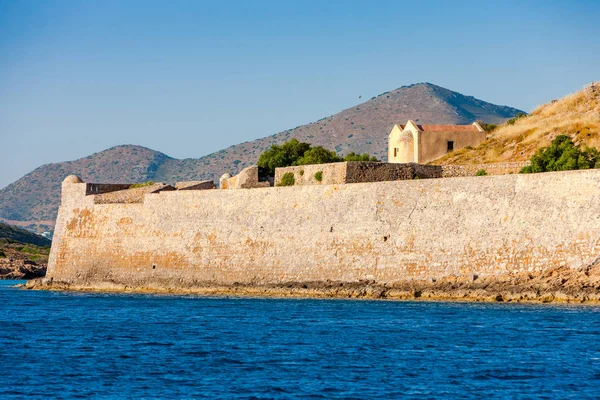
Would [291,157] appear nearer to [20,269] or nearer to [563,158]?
[563,158]

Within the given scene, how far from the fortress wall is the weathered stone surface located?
3 cm

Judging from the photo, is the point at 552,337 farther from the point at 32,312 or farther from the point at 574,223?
the point at 32,312

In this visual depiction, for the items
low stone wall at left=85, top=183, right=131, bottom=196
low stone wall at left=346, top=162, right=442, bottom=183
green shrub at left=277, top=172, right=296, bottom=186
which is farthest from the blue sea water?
low stone wall at left=85, top=183, right=131, bottom=196

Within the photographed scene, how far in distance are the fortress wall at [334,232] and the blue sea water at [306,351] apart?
5.55ft

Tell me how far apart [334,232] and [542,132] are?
1434 cm

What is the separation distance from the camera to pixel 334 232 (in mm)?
32188

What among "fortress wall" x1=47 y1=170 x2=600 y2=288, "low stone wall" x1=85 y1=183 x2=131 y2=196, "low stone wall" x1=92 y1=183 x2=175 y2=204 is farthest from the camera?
"low stone wall" x1=85 y1=183 x2=131 y2=196

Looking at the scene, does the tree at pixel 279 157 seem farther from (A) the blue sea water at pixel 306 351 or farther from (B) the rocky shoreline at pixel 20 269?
(B) the rocky shoreline at pixel 20 269

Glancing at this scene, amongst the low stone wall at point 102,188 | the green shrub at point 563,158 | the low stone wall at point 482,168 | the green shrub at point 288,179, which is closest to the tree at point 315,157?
the green shrub at point 288,179

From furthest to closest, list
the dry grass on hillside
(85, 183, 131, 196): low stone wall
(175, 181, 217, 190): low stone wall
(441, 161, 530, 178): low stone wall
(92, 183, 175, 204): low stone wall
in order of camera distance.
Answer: the dry grass on hillside
(175, 181, 217, 190): low stone wall
(85, 183, 131, 196): low stone wall
(92, 183, 175, 204): low stone wall
(441, 161, 530, 178): low stone wall

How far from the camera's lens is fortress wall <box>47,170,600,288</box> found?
1083 inches

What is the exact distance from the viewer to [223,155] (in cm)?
14775

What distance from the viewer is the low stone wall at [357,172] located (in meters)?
35.3

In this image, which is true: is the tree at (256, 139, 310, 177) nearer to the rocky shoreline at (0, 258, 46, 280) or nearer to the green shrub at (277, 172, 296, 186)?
the green shrub at (277, 172, 296, 186)
